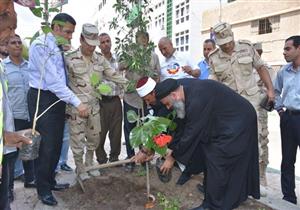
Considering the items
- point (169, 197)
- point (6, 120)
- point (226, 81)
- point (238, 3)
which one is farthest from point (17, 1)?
point (238, 3)

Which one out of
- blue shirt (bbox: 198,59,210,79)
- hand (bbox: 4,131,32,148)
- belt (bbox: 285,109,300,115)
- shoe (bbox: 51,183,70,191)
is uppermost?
blue shirt (bbox: 198,59,210,79)

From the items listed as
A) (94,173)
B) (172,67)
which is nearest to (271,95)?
(172,67)

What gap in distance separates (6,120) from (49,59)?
97cm

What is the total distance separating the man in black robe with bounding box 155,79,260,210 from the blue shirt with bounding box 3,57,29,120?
69.8 inches

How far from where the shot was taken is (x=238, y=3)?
912 inches

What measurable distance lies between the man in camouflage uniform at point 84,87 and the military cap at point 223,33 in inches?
52.3

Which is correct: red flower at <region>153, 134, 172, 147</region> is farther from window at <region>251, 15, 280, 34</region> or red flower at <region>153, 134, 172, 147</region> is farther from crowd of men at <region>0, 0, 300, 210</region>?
window at <region>251, 15, 280, 34</region>

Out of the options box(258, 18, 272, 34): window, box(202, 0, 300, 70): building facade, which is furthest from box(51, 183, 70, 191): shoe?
box(258, 18, 272, 34): window

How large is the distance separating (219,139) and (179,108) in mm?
488

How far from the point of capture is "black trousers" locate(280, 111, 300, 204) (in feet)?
12.7

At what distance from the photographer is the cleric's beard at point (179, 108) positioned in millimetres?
3061

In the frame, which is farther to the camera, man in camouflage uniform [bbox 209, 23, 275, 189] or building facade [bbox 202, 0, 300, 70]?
building facade [bbox 202, 0, 300, 70]

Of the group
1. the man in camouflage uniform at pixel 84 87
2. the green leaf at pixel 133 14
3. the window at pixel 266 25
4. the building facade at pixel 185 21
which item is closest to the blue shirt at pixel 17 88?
the man in camouflage uniform at pixel 84 87

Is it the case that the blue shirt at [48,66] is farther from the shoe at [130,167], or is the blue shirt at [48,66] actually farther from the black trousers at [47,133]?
the shoe at [130,167]
